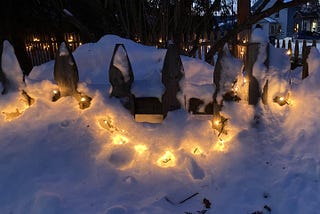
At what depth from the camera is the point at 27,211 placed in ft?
7.95

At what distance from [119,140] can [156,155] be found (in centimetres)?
45

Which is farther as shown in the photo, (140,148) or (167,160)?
(140,148)

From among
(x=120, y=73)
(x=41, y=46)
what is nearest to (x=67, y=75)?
(x=120, y=73)

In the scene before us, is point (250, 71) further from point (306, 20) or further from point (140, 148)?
point (306, 20)

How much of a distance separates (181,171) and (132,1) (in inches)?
191

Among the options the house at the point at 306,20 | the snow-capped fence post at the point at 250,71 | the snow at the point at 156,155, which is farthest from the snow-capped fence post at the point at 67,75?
the house at the point at 306,20

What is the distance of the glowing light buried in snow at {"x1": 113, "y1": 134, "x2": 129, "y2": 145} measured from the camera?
3.11 m

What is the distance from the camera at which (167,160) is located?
295 centimetres

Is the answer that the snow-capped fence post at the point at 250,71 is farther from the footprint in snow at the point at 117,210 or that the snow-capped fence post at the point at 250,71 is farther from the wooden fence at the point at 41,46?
the wooden fence at the point at 41,46

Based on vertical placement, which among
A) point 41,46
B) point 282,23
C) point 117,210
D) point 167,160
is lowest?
point 117,210

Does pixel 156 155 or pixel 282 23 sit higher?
pixel 282 23

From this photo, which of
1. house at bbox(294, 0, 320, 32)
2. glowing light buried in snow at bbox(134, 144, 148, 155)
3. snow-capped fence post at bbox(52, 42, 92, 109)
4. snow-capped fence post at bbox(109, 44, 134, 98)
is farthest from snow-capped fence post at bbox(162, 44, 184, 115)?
house at bbox(294, 0, 320, 32)

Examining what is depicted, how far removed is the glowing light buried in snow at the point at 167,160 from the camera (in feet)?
9.59

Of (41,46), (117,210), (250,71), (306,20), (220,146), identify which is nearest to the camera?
(117,210)
